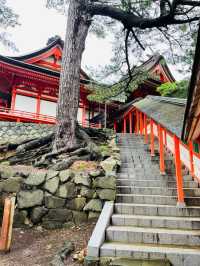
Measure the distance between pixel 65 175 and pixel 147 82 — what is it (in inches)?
493

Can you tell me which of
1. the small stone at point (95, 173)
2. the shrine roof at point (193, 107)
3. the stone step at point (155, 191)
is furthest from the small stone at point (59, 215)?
the shrine roof at point (193, 107)

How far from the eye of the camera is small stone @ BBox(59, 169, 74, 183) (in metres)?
4.97

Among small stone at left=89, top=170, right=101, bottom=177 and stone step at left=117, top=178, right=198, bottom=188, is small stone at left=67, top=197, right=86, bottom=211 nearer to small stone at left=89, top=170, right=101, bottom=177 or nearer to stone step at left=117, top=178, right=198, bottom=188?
small stone at left=89, top=170, right=101, bottom=177

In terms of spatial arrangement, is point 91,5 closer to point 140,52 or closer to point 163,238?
point 140,52

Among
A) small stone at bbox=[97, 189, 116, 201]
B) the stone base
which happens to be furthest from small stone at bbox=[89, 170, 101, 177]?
the stone base

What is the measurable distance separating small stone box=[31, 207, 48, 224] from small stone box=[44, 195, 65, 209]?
0.39ft

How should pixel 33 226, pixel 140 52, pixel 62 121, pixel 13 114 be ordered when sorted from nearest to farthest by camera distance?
pixel 33 226 < pixel 62 121 < pixel 140 52 < pixel 13 114

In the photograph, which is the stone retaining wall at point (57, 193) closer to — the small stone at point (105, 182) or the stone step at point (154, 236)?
the small stone at point (105, 182)

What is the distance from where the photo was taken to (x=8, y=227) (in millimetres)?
3732

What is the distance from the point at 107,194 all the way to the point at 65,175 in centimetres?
109

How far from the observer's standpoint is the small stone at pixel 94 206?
15.2 ft

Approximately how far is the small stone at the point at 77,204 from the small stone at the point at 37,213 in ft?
1.81

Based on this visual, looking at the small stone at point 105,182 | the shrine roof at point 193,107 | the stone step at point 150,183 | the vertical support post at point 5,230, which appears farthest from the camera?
the stone step at point 150,183

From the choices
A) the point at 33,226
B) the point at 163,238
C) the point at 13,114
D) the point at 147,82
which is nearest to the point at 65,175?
the point at 33,226
